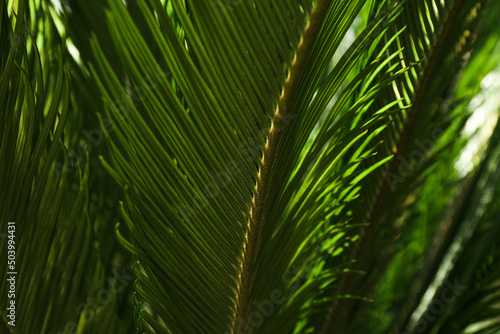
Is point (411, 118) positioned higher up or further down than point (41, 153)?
further down

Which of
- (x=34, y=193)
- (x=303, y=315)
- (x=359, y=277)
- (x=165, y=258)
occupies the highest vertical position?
(x=34, y=193)

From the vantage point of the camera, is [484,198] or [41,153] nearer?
[41,153]

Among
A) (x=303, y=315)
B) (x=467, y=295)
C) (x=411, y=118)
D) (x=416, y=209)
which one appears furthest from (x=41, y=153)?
(x=416, y=209)

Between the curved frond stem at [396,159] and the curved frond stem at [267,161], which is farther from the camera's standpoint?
the curved frond stem at [396,159]

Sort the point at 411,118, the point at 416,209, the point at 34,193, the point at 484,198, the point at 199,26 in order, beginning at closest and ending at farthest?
1. the point at 199,26
2. the point at 34,193
3. the point at 411,118
4. the point at 484,198
5. the point at 416,209

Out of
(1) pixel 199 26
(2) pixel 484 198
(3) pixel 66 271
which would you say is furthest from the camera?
(2) pixel 484 198

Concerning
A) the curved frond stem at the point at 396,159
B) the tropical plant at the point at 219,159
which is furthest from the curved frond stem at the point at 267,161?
the curved frond stem at the point at 396,159

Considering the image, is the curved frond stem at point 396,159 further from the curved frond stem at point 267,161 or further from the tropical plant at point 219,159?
the curved frond stem at point 267,161

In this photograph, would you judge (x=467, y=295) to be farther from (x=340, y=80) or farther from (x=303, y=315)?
(x=340, y=80)
